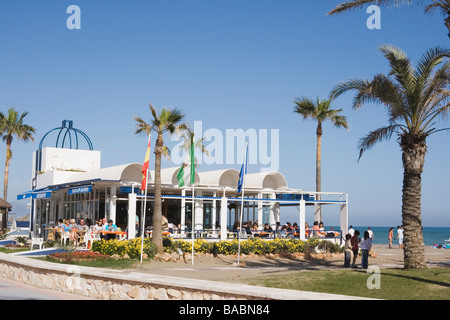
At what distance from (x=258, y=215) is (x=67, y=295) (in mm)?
20184

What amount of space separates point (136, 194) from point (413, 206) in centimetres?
1383

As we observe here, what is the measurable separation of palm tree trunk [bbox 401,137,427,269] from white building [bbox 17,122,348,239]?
37.1ft

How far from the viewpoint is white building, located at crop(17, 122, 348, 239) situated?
28484mm

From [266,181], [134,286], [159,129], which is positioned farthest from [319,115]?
[134,286]

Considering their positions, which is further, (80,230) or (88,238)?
(80,230)

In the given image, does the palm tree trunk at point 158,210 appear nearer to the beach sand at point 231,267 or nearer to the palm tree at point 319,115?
the beach sand at point 231,267

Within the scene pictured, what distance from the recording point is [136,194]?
26.6 metres

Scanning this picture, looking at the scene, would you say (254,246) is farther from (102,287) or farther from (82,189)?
(102,287)

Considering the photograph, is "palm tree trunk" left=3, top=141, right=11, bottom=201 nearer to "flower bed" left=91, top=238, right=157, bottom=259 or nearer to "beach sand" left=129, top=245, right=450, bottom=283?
"flower bed" left=91, top=238, right=157, bottom=259

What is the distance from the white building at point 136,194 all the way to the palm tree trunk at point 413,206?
445 inches

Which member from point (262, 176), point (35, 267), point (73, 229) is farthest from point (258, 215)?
point (35, 267)
